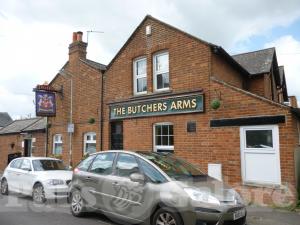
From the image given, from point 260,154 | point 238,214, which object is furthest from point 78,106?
point 238,214

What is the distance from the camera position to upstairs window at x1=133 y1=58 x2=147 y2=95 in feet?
47.3

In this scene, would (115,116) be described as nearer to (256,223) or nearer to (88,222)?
Answer: (88,222)

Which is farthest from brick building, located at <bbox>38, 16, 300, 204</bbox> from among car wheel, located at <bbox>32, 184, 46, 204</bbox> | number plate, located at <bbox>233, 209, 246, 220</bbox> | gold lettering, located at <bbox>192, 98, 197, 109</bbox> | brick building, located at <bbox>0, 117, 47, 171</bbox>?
car wheel, located at <bbox>32, 184, 46, 204</bbox>

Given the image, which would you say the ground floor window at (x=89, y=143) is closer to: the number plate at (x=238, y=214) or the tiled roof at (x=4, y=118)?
the number plate at (x=238, y=214)

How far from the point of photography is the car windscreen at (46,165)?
465 inches

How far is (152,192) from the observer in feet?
22.1

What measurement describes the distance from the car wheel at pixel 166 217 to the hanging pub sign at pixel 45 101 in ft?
41.3

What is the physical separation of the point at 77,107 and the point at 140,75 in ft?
14.9

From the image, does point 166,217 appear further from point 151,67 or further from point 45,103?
point 45,103

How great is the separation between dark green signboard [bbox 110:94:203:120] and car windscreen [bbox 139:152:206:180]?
4183mm

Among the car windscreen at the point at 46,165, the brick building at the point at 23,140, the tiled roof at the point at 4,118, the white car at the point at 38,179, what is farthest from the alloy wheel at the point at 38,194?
the tiled roof at the point at 4,118

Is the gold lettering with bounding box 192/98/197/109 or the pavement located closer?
the pavement

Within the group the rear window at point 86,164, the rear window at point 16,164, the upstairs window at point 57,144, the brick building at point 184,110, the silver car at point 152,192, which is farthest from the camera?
the upstairs window at point 57,144

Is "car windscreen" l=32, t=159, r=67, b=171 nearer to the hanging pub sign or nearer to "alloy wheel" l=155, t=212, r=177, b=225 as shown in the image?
the hanging pub sign
